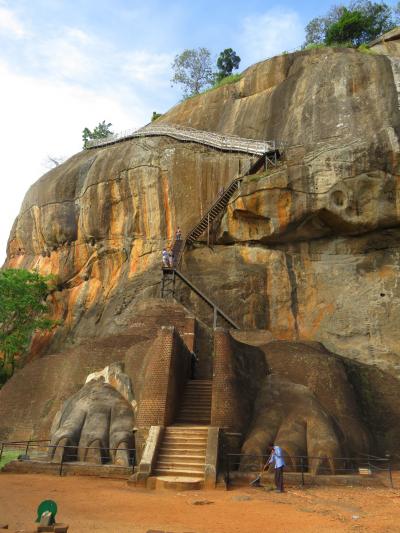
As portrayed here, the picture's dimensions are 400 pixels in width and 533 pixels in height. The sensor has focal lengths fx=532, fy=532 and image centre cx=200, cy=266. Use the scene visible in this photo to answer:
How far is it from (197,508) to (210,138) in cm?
2573

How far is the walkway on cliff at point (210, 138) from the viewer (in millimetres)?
30594

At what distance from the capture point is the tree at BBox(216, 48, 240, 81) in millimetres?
55281

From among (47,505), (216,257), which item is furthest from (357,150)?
(47,505)

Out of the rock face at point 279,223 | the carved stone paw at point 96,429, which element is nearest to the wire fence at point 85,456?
the carved stone paw at point 96,429

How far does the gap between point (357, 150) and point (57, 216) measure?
778 inches

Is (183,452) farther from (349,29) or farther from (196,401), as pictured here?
(349,29)

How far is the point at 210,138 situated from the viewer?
1283 inches

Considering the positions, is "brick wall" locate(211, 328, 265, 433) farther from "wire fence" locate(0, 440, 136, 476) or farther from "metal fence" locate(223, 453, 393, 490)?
"wire fence" locate(0, 440, 136, 476)

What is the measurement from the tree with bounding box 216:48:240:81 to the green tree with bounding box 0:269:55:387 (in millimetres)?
34431

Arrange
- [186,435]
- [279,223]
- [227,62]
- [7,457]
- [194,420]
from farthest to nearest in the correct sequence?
1. [227,62]
2. [279,223]
3. [7,457]
4. [194,420]
5. [186,435]

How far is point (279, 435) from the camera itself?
48.2ft

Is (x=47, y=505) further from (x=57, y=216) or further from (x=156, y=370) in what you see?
(x=57, y=216)

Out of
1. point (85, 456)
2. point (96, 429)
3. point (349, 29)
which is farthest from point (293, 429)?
point (349, 29)

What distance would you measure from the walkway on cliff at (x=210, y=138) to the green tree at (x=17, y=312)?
40.0 ft
